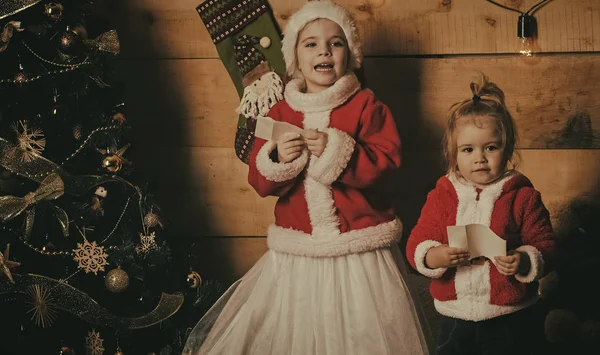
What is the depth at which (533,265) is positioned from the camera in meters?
1.55

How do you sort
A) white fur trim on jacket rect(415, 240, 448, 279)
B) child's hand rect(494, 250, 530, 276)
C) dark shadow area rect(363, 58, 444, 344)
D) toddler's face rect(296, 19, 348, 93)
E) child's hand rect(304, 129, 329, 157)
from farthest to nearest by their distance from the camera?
dark shadow area rect(363, 58, 444, 344), toddler's face rect(296, 19, 348, 93), child's hand rect(304, 129, 329, 157), white fur trim on jacket rect(415, 240, 448, 279), child's hand rect(494, 250, 530, 276)

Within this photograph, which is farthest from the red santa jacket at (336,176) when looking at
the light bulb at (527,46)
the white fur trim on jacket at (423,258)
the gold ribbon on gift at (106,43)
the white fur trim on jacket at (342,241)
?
the light bulb at (527,46)

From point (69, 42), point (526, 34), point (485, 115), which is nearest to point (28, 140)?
point (69, 42)

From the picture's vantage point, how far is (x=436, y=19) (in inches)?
86.9

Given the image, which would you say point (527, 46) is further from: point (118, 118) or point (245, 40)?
point (118, 118)

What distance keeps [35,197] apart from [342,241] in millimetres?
827

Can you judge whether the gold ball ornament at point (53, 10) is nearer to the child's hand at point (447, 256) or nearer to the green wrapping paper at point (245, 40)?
the green wrapping paper at point (245, 40)

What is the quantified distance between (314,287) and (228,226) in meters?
0.62

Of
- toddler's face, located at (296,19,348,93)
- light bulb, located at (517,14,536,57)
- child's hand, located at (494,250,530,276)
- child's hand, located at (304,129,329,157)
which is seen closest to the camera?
child's hand, located at (494,250,530,276)

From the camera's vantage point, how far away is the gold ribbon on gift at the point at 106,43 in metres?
1.92

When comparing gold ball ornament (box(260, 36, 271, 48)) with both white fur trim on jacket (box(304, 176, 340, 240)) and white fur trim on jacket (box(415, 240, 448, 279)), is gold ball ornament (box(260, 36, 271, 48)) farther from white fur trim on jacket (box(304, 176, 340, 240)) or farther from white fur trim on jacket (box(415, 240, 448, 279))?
white fur trim on jacket (box(415, 240, 448, 279))

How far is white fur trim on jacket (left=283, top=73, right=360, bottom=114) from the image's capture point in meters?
1.82

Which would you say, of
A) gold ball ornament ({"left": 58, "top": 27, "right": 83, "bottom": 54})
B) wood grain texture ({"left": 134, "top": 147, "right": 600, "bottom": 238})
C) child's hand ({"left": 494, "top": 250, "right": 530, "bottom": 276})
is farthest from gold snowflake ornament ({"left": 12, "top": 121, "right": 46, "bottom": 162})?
child's hand ({"left": 494, "top": 250, "right": 530, "bottom": 276})

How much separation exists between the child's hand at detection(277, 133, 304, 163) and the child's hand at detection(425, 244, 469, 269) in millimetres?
419
